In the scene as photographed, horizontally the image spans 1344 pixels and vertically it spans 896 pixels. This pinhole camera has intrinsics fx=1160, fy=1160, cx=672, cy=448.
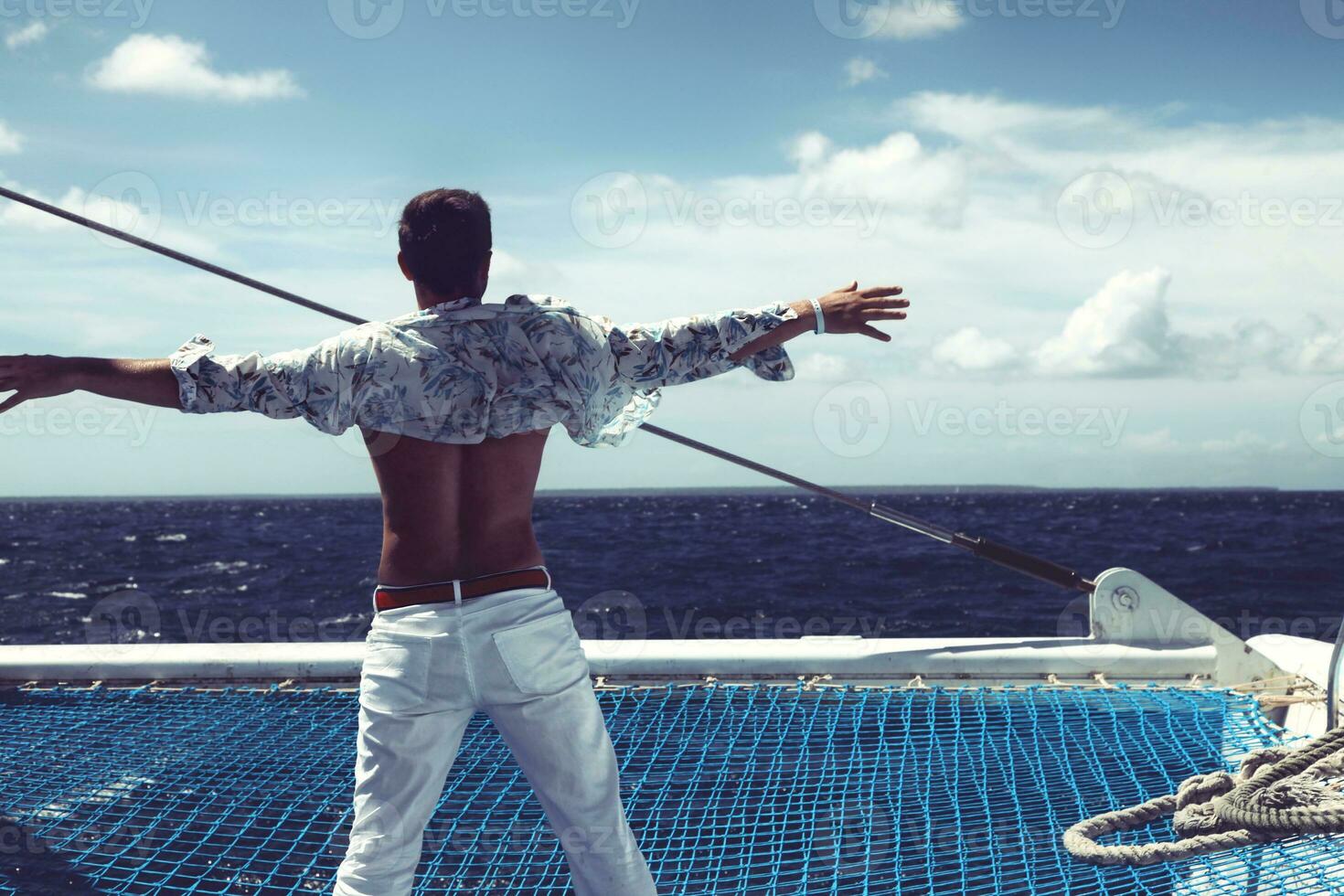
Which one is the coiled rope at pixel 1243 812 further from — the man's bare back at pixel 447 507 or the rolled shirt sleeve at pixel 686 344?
Answer: the man's bare back at pixel 447 507

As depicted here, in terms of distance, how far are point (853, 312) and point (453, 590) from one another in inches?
43.7

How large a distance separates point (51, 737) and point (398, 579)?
11.0ft

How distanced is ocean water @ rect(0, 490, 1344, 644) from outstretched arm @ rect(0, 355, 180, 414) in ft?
20.8

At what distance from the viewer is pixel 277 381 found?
94.3 inches

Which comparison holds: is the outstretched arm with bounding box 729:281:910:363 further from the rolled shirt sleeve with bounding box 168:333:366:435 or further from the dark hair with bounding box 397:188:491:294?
the rolled shirt sleeve with bounding box 168:333:366:435

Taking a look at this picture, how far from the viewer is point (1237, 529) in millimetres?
48188

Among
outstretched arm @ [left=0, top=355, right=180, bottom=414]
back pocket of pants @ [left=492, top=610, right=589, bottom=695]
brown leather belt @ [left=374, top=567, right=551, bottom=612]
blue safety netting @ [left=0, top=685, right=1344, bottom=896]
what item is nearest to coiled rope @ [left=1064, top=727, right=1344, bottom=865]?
blue safety netting @ [left=0, top=685, right=1344, bottom=896]

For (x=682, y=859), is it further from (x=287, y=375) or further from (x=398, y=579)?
(x=287, y=375)

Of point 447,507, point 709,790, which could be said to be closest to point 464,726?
point 447,507

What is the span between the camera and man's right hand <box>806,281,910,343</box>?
271cm

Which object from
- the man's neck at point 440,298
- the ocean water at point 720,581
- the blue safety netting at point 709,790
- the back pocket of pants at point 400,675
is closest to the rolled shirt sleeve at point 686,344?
the man's neck at point 440,298

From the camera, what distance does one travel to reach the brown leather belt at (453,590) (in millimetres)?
2412

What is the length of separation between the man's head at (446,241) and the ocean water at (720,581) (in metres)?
5.98

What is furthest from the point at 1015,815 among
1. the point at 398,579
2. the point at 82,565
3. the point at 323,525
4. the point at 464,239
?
the point at 323,525
